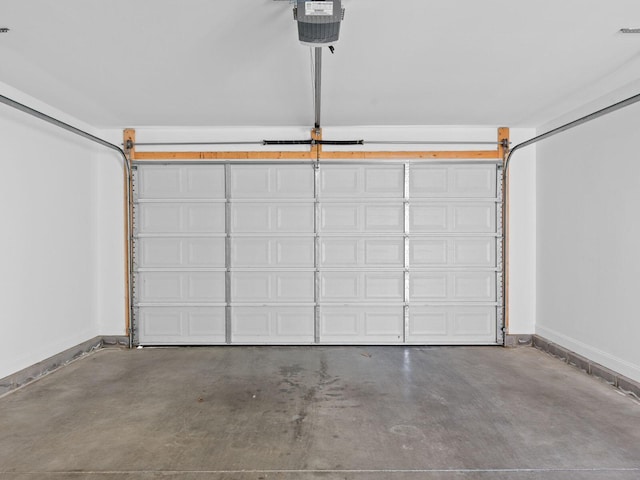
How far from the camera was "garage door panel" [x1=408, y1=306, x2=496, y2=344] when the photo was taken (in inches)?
211

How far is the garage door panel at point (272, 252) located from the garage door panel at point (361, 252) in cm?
22

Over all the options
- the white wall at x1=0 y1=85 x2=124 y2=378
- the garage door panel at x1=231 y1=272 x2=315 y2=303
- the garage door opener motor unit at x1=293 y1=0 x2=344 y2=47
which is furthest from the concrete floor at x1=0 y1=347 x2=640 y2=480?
the garage door opener motor unit at x1=293 y1=0 x2=344 y2=47

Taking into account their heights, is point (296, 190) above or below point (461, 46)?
below

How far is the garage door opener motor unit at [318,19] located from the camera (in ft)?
7.52

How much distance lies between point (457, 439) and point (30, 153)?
4743 millimetres

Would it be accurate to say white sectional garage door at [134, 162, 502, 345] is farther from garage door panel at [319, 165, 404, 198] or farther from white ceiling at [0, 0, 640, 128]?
white ceiling at [0, 0, 640, 128]

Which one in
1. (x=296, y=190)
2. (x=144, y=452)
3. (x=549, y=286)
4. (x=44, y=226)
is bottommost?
(x=144, y=452)

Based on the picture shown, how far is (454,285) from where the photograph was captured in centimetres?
538

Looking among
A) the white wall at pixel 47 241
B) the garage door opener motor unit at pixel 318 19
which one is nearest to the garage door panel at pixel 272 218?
the white wall at pixel 47 241

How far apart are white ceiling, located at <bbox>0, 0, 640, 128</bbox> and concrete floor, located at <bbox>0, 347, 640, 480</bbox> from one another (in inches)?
113

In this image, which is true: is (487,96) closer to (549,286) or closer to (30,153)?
(549,286)

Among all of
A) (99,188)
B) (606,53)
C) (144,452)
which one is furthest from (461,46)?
(99,188)

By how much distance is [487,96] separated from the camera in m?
4.19

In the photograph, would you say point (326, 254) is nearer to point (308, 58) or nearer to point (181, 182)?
point (181, 182)
